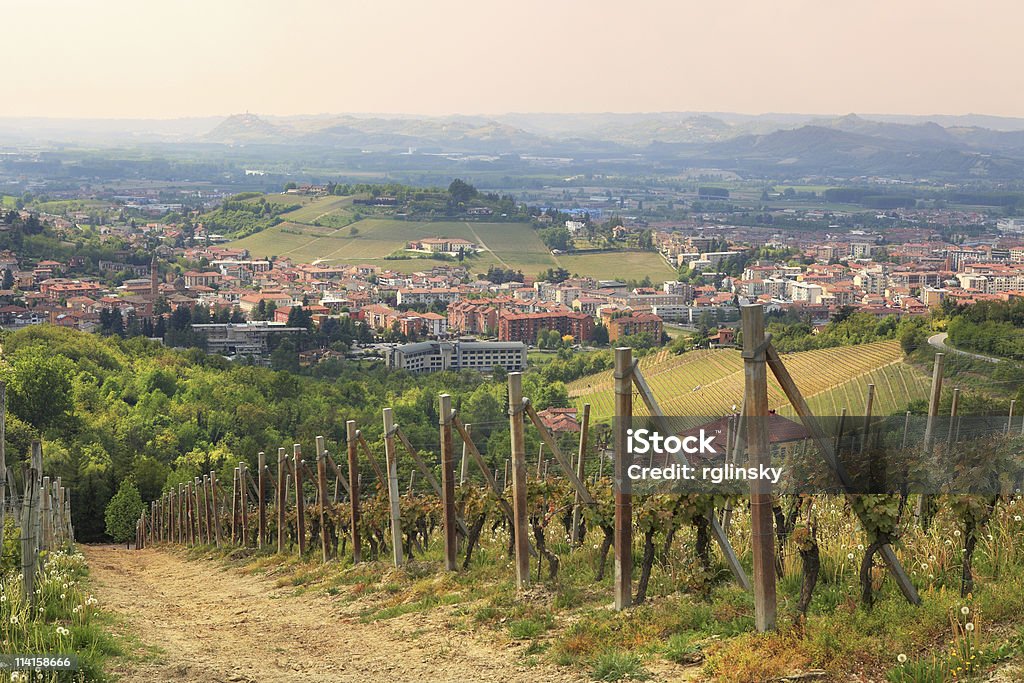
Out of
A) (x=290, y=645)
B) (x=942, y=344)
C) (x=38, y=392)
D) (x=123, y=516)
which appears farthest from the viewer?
(x=38, y=392)

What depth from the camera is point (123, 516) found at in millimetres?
24000

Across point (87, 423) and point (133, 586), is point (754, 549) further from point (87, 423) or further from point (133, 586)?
point (87, 423)

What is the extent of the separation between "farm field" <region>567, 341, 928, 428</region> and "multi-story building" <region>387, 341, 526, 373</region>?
45.8 ft

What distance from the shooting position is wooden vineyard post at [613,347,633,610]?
4945 millimetres

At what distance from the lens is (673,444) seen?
4777 millimetres

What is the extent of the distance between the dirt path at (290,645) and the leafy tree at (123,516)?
54.4 ft

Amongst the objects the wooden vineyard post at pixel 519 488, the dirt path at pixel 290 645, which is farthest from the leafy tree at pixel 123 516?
the wooden vineyard post at pixel 519 488

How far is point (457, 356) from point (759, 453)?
217 ft

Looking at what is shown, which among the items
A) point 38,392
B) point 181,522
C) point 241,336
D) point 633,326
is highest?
point 181,522

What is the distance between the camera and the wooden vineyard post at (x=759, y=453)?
13.8 feet

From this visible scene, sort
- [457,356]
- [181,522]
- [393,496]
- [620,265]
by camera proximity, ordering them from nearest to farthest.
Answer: [393,496]
[181,522]
[457,356]
[620,265]

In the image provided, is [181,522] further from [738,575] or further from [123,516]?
[738,575]

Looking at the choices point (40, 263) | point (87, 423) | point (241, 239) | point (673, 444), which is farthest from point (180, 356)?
point (241, 239)

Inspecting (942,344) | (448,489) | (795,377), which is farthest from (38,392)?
(448,489)
